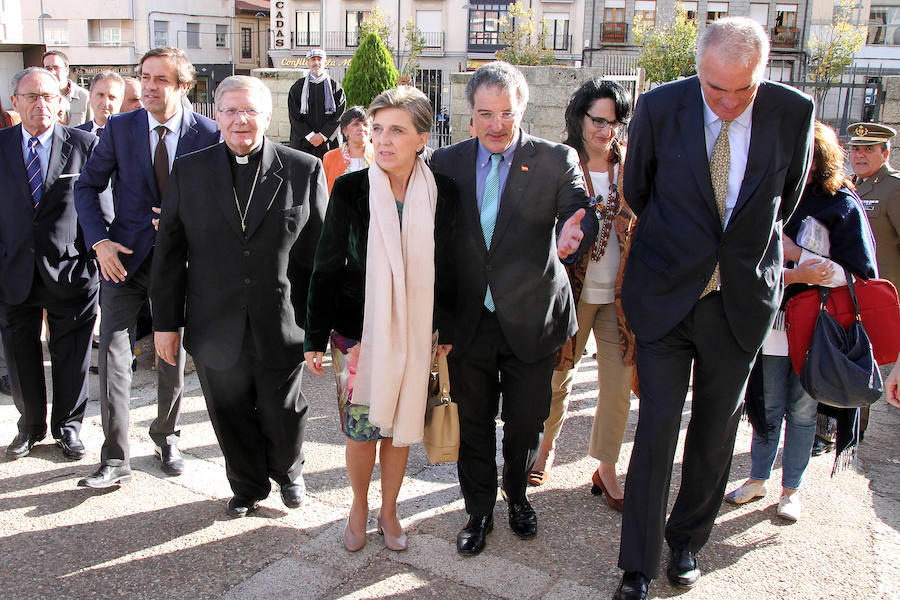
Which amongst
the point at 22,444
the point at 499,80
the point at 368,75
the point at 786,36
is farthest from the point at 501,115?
the point at 786,36

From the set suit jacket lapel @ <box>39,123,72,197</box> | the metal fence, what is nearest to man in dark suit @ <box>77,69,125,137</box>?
suit jacket lapel @ <box>39,123,72,197</box>

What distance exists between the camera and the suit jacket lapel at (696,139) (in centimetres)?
286

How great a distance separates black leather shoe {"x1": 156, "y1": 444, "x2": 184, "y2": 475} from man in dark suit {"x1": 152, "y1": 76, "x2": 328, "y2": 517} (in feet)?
1.98

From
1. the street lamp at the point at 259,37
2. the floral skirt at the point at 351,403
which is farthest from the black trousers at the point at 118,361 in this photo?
the street lamp at the point at 259,37

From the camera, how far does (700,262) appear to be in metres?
2.90

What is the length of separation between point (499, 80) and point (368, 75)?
37.7 ft

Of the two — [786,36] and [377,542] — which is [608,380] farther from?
[786,36]

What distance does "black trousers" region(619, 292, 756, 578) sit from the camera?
299cm

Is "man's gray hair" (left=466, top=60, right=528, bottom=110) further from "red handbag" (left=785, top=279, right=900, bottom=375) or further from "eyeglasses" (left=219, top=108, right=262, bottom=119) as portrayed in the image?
"red handbag" (left=785, top=279, right=900, bottom=375)

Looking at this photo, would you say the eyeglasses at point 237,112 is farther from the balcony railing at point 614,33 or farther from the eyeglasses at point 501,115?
the balcony railing at point 614,33

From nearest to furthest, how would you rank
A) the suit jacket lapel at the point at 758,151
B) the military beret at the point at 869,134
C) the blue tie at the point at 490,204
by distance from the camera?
the suit jacket lapel at the point at 758,151
the blue tie at the point at 490,204
the military beret at the point at 869,134

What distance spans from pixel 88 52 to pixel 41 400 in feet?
156

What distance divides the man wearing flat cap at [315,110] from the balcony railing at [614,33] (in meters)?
34.8

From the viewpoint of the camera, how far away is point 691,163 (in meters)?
2.88
